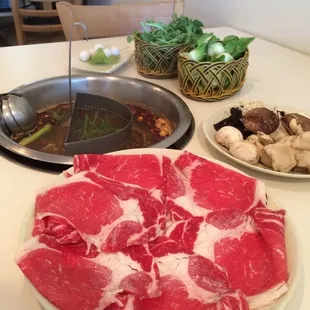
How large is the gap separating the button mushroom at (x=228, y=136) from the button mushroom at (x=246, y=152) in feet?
0.11

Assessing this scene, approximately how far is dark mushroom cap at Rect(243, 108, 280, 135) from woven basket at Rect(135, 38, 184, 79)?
1.48 feet

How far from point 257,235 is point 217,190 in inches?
5.3

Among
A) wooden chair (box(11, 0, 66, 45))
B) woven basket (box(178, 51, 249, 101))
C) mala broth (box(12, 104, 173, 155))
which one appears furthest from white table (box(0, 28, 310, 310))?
wooden chair (box(11, 0, 66, 45))

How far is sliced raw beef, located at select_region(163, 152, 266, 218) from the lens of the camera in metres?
0.76

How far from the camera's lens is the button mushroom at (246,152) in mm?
919

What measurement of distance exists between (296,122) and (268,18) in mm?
1015

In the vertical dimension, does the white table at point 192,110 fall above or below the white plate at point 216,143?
below

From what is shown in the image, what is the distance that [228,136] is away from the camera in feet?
3.21

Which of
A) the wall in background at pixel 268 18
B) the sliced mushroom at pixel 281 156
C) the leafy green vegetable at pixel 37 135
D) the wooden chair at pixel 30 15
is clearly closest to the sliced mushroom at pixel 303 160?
the sliced mushroom at pixel 281 156

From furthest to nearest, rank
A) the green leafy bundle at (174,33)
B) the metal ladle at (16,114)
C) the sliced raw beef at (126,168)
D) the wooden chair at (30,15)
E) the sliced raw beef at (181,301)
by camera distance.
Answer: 1. the wooden chair at (30,15)
2. the green leafy bundle at (174,33)
3. the metal ladle at (16,114)
4. the sliced raw beef at (126,168)
5. the sliced raw beef at (181,301)

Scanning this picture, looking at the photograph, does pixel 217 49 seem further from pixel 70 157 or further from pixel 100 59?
pixel 70 157

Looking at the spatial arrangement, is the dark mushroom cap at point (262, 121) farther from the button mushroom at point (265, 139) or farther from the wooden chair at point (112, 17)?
the wooden chair at point (112, 17)

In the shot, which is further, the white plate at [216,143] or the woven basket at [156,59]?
the woven basket at [156,59]

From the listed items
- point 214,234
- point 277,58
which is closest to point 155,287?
point 214,234
